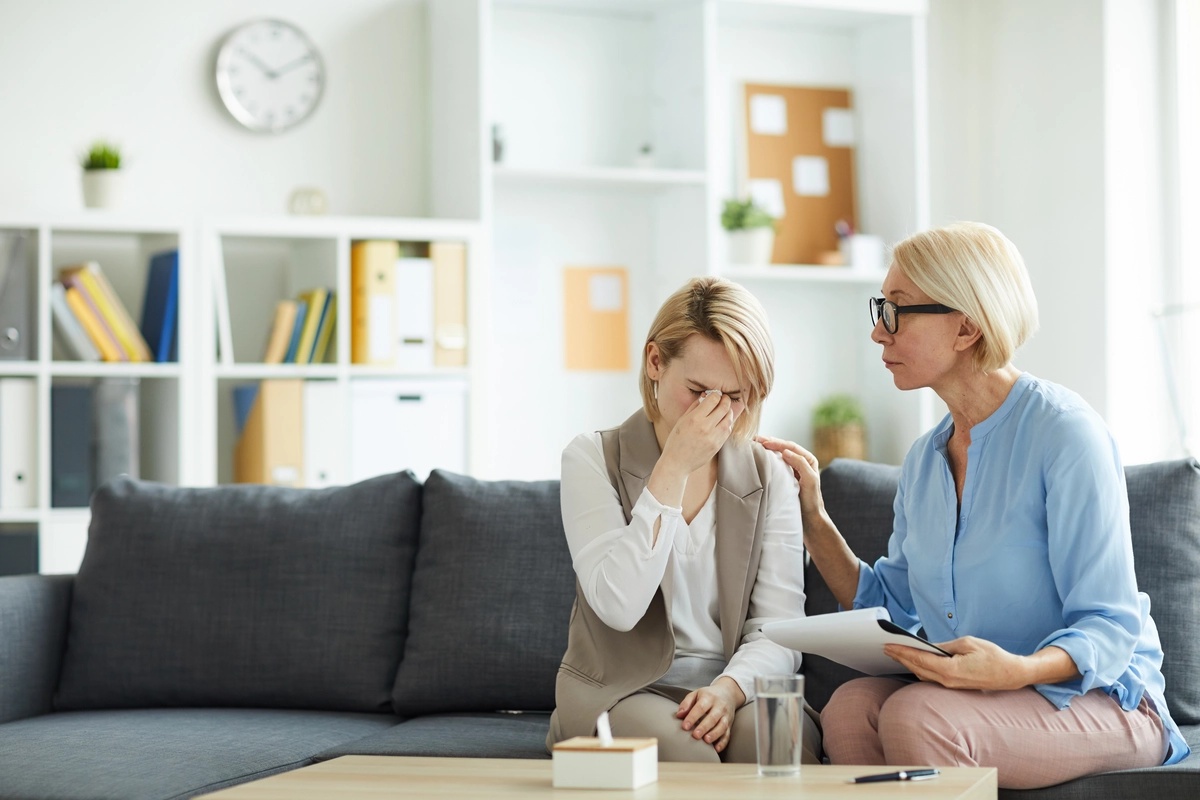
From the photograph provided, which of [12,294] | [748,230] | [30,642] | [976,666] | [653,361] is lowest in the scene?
[30,642]

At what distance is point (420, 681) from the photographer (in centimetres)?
252

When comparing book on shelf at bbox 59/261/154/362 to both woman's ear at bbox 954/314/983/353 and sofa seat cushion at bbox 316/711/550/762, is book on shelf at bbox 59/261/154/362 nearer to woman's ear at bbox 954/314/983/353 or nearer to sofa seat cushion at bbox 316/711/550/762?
sofa seat cushion at bbox 316/711/550/762

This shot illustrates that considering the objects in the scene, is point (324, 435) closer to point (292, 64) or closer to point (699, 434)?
point (292, 64)

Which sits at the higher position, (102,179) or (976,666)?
(102,179)

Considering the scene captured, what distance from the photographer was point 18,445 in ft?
11.7

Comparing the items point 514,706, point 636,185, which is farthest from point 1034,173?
point 514,706

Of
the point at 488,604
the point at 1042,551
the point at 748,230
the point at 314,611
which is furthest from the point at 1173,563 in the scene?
the point at 748,230

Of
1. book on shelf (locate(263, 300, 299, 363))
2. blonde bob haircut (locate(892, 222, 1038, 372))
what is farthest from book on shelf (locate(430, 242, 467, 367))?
blonde bob haircut (locate(892, 222, 1038, 372))

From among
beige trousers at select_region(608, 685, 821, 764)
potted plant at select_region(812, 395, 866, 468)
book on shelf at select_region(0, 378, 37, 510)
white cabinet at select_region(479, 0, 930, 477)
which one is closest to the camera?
beige trousers at select_region(608, 685, 821, 764)

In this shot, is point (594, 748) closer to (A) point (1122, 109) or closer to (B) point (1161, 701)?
(B) point (1161, 701)

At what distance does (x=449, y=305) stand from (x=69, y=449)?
1.09 m

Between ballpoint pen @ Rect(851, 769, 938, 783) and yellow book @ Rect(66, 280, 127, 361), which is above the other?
yellow book @ Rect(66, 280, 127, 361)

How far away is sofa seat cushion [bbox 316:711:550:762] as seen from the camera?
2.15 metres

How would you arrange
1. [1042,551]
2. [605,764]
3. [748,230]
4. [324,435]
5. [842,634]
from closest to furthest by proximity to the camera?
[605,764] → [842,634] → [1042,551] → [324,435] → [748,230]
